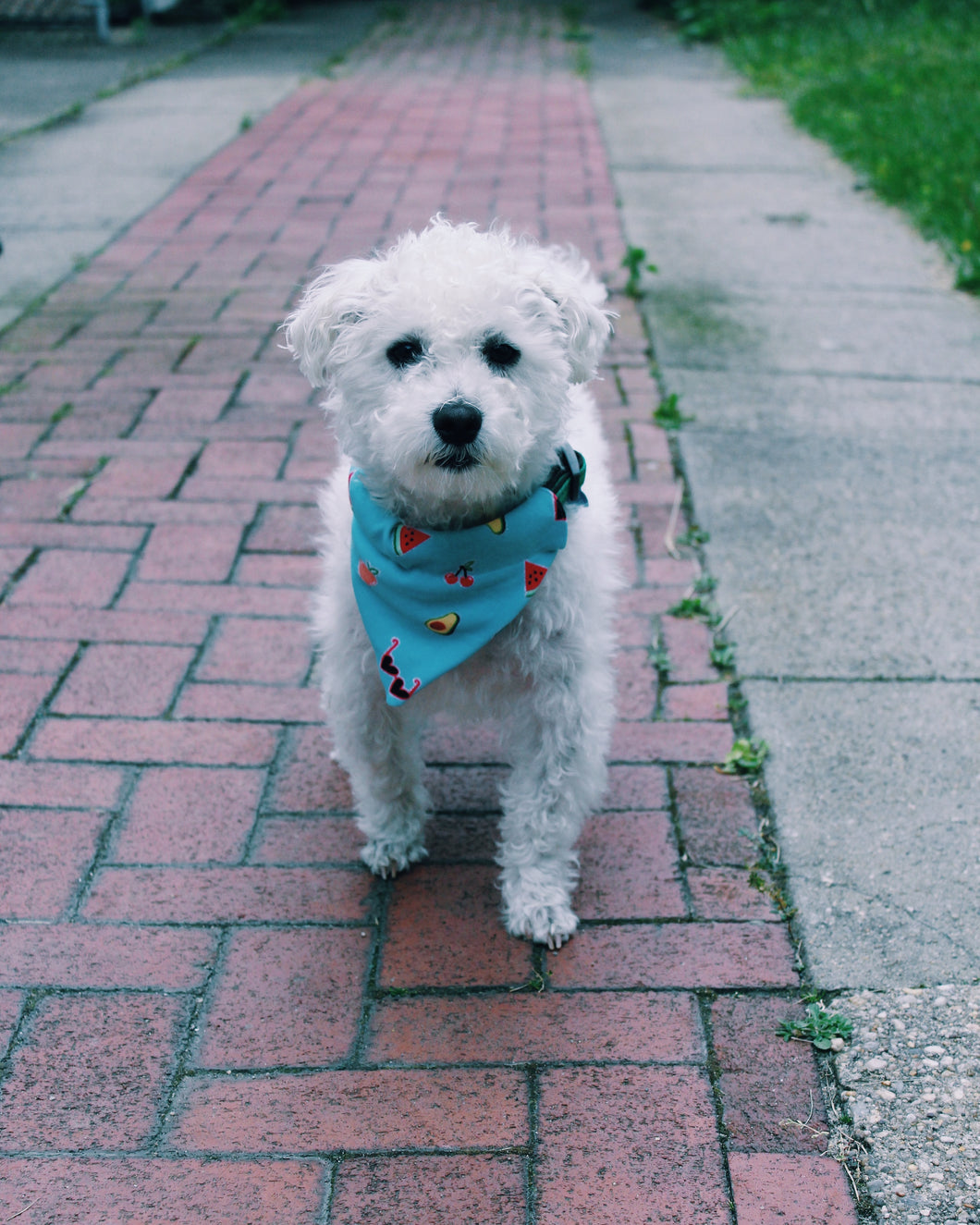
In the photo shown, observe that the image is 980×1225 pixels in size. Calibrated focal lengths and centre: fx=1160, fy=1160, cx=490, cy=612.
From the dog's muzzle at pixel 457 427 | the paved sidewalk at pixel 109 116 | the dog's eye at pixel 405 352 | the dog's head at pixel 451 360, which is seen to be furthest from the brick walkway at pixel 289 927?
the paved sidewalk at pixel 109 116

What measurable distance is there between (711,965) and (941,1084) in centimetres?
49

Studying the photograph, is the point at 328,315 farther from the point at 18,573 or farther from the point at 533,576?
the point at 18,573

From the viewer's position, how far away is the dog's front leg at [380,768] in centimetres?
264

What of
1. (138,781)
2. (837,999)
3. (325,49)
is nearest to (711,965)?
(837,999)

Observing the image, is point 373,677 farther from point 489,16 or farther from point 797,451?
point 489,16

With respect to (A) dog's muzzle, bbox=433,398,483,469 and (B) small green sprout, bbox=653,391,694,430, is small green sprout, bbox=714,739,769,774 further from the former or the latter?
(B) small green sprout, bbox=653,391,694,430

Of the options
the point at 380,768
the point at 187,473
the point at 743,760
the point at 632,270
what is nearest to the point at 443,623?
the point at 380,768

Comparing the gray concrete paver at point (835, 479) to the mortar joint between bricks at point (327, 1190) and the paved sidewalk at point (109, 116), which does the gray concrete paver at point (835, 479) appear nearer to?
the mortar joint between bricks at point (327, 1190)

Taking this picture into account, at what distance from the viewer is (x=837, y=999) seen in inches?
91.4

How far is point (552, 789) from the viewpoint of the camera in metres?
2.57

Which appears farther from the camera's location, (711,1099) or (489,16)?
(489,16)

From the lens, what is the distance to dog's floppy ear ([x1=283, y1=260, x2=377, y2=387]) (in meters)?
2.35

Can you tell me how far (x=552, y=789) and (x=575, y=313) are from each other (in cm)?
102

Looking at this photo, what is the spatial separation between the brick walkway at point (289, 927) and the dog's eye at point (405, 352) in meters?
1.18
